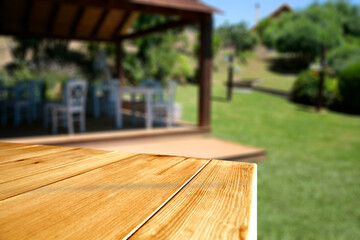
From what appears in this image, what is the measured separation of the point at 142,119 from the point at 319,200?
462 centimetres

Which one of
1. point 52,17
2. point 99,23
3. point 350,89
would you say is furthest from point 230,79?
point 52,17

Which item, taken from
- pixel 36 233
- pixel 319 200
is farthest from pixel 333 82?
pixel 36 233

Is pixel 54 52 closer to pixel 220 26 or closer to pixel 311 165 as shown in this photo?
pixel 220 26

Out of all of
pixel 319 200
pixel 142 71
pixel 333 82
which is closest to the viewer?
pixel 319 200

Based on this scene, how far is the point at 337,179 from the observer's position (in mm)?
5039

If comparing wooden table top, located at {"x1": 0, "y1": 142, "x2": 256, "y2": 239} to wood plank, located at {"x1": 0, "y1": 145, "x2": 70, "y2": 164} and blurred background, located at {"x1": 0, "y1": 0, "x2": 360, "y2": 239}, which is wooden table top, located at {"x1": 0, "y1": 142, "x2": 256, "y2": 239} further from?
blurred background, located at {"x1": 0, "y1": 0, "x2": 360, "y2": 239}

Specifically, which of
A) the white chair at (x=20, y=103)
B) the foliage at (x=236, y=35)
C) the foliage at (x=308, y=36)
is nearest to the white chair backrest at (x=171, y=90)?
the white chair at (x=20, y=103)

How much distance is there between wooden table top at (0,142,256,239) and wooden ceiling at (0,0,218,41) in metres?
5.04

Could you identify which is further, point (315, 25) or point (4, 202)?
point (315, 25)

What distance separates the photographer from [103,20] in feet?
29.7

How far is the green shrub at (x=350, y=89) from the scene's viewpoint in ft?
42.2

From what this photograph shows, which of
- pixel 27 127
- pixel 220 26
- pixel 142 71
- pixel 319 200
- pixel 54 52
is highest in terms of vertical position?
pixel 220 26

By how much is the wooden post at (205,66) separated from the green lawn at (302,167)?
→ 57.8 inches

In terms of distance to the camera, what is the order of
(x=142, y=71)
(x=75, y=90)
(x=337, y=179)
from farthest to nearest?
(x=142, y=71), (x=75, y=90), (x=337, y=179)
